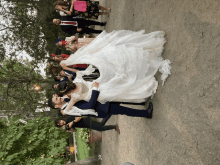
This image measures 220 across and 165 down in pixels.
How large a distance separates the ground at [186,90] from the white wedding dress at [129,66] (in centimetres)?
18

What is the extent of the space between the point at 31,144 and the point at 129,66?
291 cm

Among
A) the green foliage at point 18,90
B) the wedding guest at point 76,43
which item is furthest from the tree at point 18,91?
the wedding guest at point 76,43

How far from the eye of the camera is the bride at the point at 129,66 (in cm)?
Result: 286

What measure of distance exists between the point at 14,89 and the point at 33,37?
2581mm

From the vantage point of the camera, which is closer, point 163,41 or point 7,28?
point 163,41

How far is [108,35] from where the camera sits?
324 centimetres

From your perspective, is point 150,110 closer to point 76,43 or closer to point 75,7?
point 76,43

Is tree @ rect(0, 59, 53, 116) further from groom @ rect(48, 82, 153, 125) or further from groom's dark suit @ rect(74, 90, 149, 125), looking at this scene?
groom's dark suit @ rect(74, 90, 149, 125)

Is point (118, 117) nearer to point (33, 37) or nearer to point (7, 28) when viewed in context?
point (33, 37)

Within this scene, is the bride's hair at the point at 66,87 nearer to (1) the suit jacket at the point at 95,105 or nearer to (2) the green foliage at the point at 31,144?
(1) the suit jacket at the point at 95,105

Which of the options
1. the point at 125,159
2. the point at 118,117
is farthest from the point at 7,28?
the point at 125,159

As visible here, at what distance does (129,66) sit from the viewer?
2.89 m

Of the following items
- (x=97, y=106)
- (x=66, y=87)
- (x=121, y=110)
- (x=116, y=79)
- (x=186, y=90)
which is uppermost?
(x=186, y=90)

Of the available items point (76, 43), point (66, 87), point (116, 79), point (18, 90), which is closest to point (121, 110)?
point (116, 79)
